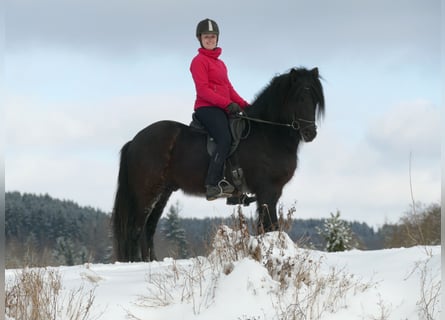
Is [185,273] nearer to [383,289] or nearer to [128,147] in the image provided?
[383,289]

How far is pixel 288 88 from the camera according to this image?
884 centimetres

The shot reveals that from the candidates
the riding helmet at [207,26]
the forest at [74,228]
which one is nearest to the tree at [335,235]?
the forest at [74,228]

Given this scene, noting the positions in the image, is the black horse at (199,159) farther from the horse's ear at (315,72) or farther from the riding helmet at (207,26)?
the riding helmet at (207,26)

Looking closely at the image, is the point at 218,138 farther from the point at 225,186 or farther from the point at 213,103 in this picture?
the point at 225,186

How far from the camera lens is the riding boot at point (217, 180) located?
8.77 metres

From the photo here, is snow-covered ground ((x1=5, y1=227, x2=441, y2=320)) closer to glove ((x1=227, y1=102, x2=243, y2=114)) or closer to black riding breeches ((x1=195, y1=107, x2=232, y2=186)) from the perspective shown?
black riding breeches ((x1=195, y1=107, x2=232, y2=186))

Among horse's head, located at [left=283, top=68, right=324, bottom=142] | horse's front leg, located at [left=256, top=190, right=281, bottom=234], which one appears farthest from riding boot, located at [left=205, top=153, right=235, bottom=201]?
horse's head, located at [left=283, top=68, right=324, bottom=142]

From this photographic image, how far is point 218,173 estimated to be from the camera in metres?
8.80

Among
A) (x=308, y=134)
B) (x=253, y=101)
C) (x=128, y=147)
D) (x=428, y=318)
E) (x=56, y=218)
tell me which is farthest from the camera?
(x=56, y=218)

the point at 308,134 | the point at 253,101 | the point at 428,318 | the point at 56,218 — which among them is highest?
the point at 56,218

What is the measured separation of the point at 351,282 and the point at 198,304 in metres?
1.83

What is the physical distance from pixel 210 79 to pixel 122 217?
2864mm

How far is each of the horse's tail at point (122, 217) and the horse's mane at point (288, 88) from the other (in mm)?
2632

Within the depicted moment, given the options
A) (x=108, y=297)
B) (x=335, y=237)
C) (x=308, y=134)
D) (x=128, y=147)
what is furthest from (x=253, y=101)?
(x=335, y=237)
